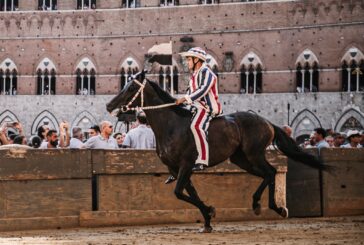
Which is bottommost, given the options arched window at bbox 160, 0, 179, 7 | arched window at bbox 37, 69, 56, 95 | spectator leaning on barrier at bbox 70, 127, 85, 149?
spectator leaning on barrier at bbox 70, 127, 85, 149

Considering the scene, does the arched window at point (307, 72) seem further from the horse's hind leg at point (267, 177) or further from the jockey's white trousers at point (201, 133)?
the jockey's white trousers at point (201, 133)

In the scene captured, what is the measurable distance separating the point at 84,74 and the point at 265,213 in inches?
865

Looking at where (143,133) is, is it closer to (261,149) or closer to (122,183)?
(122,183)

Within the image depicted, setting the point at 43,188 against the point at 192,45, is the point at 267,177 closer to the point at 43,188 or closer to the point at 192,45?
the point at 43,188

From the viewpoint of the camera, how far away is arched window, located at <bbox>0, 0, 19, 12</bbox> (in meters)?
33.2

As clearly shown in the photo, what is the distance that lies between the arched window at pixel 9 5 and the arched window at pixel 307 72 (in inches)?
504

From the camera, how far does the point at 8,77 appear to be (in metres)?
32.7

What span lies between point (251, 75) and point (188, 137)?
2193cm

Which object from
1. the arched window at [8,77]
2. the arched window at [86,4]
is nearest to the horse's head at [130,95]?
the arched window at [86,4]

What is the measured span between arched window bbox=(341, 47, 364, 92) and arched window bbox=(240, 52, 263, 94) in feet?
11.0

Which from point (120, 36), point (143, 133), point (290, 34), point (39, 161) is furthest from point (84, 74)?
point (39, 161)

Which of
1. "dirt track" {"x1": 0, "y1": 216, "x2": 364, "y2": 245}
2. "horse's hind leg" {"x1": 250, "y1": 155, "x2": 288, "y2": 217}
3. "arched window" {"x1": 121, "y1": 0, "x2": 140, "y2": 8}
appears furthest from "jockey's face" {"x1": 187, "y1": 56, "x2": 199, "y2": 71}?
"arched window" {"x1": 121, "y1": 0, "x2": 140, "y2": 8}

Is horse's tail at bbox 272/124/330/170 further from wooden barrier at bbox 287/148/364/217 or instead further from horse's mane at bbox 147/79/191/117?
wooden barrier at bbox 287/148/364/217

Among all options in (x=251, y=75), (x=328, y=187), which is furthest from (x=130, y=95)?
(x=251, y=75)
